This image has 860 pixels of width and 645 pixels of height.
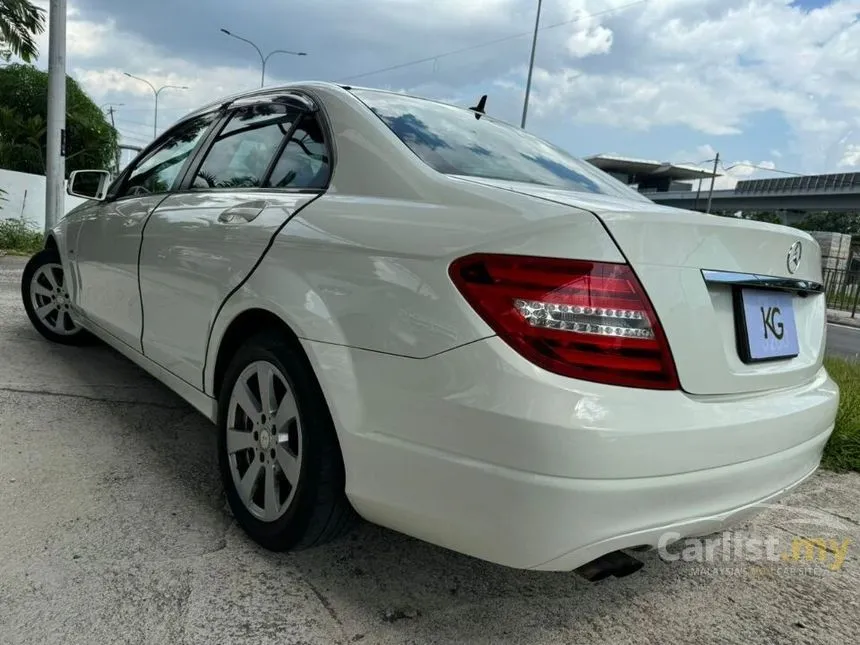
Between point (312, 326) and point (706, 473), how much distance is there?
110 cm

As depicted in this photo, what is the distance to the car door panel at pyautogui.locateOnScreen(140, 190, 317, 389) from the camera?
2264 millimetres

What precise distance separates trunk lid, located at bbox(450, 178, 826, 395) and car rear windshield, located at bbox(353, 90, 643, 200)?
0.79ft

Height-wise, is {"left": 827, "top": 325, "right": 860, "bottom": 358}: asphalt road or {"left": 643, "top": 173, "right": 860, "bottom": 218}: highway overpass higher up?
{"left": 643, "top": 173, "right": 860, "bottom": 218}: highway overpass

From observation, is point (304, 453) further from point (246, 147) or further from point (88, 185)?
point (88, 185)

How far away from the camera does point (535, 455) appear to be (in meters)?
1.48

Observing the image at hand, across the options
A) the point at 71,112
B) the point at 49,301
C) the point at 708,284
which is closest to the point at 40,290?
the point at 49,301

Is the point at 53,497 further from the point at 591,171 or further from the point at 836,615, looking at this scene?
the point at 836,615

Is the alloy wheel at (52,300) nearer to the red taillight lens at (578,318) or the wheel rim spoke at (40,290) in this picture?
the wheel rim spoke at (40,290)

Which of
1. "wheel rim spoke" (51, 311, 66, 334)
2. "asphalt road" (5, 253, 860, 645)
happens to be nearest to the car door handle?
"asphalt road" (5, 253, 860, 645)

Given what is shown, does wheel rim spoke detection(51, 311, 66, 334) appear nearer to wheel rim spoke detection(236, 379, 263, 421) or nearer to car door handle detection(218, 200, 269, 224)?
car door handle detection(218, 200, 269, 224)

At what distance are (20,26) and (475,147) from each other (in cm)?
1422

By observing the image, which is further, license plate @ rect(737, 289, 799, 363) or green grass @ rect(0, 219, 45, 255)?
green grass @ rect(0, 219, 45, 255)

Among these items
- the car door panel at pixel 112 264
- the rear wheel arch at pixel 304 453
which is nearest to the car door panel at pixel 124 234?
the car door panel at pixel 112 264

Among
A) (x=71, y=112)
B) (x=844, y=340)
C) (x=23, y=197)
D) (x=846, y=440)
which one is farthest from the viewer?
(x=71, y=112)
